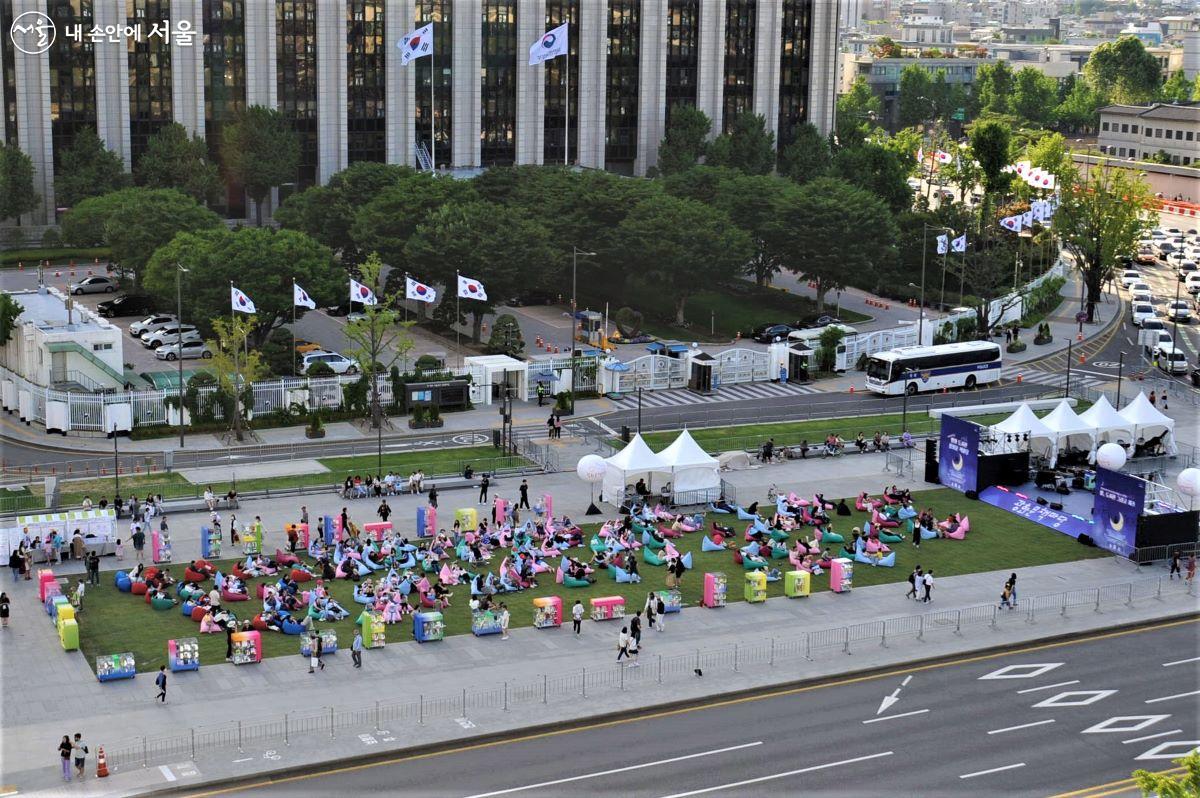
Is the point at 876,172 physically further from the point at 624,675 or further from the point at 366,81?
the point at 624,675

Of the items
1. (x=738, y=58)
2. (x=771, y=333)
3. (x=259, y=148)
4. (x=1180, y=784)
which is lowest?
(x=771, y=333)

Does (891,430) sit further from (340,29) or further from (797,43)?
(797,43)

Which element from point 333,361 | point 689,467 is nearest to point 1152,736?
point 689,467

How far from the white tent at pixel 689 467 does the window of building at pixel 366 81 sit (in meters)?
93.3

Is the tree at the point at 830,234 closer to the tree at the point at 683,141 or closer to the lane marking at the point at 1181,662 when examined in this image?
the tree at the point at 683,141

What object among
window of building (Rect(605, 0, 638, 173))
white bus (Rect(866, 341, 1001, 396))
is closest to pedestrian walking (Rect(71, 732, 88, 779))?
white bus (Rect(866, 341, 1001, 396))

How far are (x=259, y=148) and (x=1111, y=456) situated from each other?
97940mm

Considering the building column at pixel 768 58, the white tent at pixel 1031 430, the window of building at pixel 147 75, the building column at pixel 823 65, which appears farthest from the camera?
the building column at pixel 823 65

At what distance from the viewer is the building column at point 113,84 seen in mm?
150375

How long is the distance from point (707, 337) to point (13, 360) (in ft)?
164

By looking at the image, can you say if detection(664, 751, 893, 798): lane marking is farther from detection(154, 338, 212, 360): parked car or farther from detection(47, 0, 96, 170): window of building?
detection(47, 0, 96, 170): window of building

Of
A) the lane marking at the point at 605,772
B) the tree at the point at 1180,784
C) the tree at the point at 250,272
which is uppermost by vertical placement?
the tree at the point at 250,272

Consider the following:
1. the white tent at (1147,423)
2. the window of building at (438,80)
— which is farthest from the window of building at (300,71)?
the white tent at (1147,423)

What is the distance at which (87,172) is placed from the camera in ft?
480
